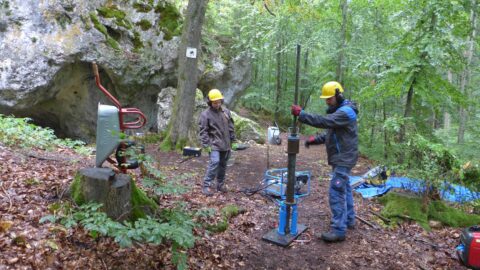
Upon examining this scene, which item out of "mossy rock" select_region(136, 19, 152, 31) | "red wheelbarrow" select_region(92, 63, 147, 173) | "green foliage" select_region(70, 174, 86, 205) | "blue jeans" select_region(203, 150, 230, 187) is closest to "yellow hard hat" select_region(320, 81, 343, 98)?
"blue jeans" select_region(203, 150, 230, 187)

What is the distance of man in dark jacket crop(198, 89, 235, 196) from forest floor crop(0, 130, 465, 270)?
14.6 inches

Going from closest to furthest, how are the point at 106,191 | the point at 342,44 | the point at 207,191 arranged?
the point at 106,191 < the point at 207,191 < the point at 342,44

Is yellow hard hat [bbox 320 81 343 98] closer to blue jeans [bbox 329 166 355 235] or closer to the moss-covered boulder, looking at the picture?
blue jeans [bbox 329 166 355 235]

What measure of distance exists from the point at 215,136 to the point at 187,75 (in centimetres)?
381

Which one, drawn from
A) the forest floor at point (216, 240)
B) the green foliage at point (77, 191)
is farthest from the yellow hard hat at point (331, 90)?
the green foliage at point (77, 191)

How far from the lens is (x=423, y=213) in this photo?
18.5 ft

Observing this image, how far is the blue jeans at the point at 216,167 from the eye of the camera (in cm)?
612

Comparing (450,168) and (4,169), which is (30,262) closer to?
(4,169)

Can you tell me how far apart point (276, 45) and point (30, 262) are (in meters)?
17.5

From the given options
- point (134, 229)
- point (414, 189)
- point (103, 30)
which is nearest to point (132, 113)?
point (134, 229)

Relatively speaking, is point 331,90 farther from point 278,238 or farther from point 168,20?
point 168,20

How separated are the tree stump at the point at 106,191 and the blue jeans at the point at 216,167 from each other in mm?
2753

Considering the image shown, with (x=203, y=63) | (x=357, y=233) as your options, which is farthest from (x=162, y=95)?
(x=357, y=233)

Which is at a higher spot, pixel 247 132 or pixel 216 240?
pixel 247 132
